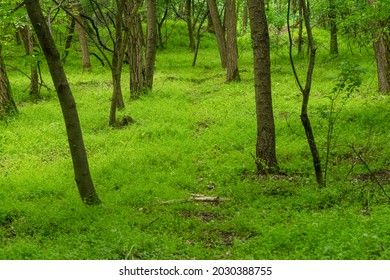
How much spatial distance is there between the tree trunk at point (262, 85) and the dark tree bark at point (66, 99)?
3333 millimetres

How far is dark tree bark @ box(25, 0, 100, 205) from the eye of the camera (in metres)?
6.07

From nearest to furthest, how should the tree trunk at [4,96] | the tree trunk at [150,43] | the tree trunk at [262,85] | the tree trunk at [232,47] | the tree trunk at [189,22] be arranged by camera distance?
the tree trunk at [262,85] < the tree trunk at [4,96] < the tree trunk at [150,43] < the tree trunk at [232,47] < the tree trunk at [189,22]

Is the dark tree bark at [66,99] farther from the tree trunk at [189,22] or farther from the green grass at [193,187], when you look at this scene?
the tree trunk at [189,22]

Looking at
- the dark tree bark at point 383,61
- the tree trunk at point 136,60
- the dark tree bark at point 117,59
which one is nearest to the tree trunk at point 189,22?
the tree trunk at point 136,60

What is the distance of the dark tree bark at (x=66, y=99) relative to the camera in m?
6.07

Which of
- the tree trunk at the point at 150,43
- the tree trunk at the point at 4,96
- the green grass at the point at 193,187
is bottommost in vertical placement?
the green grass at the point at 193,187

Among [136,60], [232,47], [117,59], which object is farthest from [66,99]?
[232,47]

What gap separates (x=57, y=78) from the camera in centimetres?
640

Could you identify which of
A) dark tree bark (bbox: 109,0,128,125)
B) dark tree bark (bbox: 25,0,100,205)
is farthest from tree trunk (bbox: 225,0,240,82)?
dark tree bark (bbox: 25,0,100,205)

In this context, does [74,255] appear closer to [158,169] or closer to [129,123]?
[158,169]

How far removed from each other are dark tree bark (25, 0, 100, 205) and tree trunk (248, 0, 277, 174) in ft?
10.9

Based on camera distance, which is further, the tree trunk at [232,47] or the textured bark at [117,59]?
the tree trunk at [232,47]

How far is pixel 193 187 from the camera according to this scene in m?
8.38

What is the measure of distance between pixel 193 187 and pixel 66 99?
10.1ft
